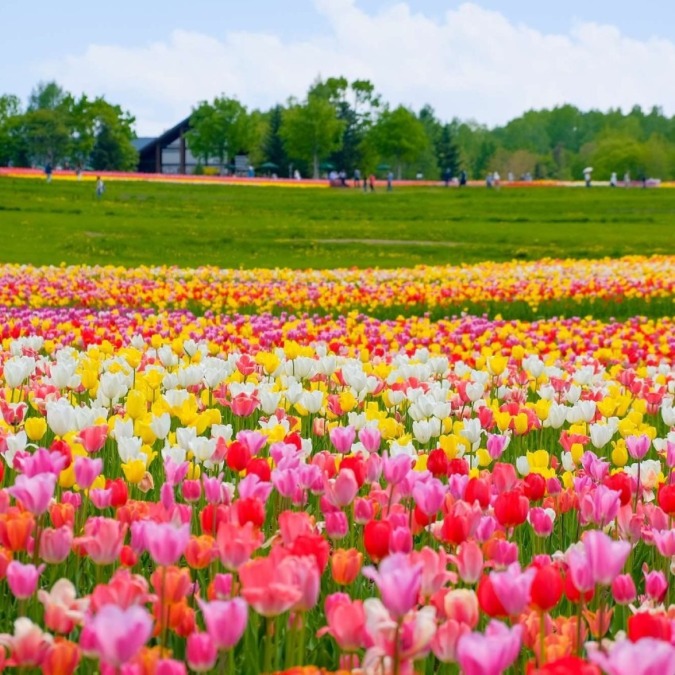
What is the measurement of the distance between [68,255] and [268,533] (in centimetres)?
2185

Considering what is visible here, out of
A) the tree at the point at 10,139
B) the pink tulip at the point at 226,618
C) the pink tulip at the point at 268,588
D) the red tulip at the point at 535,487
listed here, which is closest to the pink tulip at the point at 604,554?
the pink tulip at the point at 268,588

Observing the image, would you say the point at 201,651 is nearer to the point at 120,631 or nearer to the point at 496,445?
the point at 120,631

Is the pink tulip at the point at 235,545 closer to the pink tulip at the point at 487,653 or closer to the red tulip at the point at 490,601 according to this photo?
the red tulip at the point at 490,601

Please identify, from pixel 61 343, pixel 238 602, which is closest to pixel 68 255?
pixel 61 343

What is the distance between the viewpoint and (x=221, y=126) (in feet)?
297

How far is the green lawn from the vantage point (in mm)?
25125

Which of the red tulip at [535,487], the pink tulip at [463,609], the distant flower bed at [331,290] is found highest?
the pink tulip at [463,609]

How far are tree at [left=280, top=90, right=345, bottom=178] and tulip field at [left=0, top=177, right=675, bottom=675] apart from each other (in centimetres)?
7846

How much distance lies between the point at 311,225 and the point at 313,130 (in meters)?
51.3

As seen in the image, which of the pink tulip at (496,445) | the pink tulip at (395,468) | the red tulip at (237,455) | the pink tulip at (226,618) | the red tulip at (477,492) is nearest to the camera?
the pink tulip at (226,618)

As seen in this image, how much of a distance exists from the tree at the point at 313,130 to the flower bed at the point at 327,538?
8016 cm

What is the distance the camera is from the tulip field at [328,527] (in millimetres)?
1726

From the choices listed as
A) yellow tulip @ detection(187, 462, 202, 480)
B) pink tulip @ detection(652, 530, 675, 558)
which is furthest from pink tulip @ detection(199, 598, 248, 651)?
yellow tulip @ detection(187, 462, 202, 480)

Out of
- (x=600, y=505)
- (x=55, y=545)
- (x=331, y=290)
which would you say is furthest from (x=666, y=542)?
(x=331, y=290)
